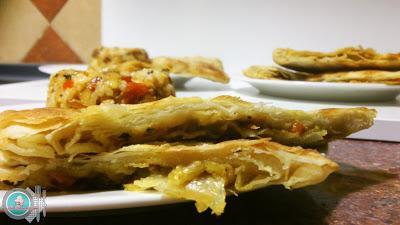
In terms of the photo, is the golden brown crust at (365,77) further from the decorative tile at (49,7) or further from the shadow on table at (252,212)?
the decorative tile at (49,7)

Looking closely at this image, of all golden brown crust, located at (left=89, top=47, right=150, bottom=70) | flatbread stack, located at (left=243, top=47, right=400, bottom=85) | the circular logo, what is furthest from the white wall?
the circular logo

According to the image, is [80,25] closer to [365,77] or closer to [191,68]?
[191,68]

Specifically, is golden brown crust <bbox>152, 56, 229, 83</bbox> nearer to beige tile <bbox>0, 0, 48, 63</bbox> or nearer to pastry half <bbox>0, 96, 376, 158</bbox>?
pastry half <bbox>0, 96, 376, 158</bbox>

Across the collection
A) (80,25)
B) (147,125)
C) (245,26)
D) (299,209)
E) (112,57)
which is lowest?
(299,209)

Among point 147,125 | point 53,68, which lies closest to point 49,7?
point 53,68

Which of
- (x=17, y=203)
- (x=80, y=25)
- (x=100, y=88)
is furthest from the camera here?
(x=80, y=25)

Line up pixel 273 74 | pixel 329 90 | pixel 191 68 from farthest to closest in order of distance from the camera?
1. pixel 191 68
2. pixel 273 74
3. pixel 329 90
